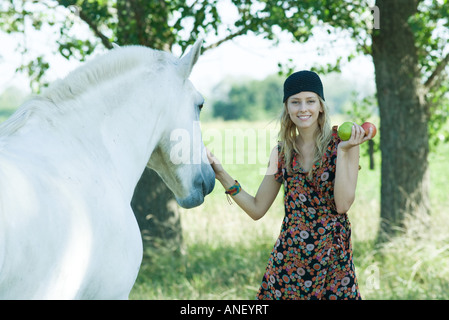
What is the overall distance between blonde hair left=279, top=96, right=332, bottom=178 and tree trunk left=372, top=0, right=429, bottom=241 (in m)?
3.02

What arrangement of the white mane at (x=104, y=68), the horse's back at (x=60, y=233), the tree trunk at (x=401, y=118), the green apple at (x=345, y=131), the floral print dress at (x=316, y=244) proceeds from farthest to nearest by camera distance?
the tree trunk at (x=401, y=118)
the floral print dress at (x=316, y=244)
the green apple at (x=345, y=131)
the white mane at (x=104, y=68)
the horse's back at (x=60, y=233)

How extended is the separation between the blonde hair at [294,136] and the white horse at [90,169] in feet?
1.49

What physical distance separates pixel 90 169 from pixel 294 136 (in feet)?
→ 4.04

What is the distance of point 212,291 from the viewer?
458 centimetres

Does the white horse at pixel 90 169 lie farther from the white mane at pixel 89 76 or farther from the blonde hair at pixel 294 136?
the blonde hair at pixel 294 136

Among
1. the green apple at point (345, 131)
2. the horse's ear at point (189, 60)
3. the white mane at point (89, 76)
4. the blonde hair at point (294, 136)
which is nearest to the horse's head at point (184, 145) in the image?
the horse's ear at point (189, 60)

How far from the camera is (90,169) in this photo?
2.04 m

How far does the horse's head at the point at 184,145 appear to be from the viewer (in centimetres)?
243

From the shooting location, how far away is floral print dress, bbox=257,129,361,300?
2.55m

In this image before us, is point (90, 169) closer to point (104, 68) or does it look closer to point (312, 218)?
point (104, 68)

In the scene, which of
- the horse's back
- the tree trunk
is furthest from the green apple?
the tree trunk

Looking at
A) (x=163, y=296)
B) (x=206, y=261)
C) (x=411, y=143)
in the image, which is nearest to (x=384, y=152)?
(x=411, y=143)

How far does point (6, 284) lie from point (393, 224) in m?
4.54
